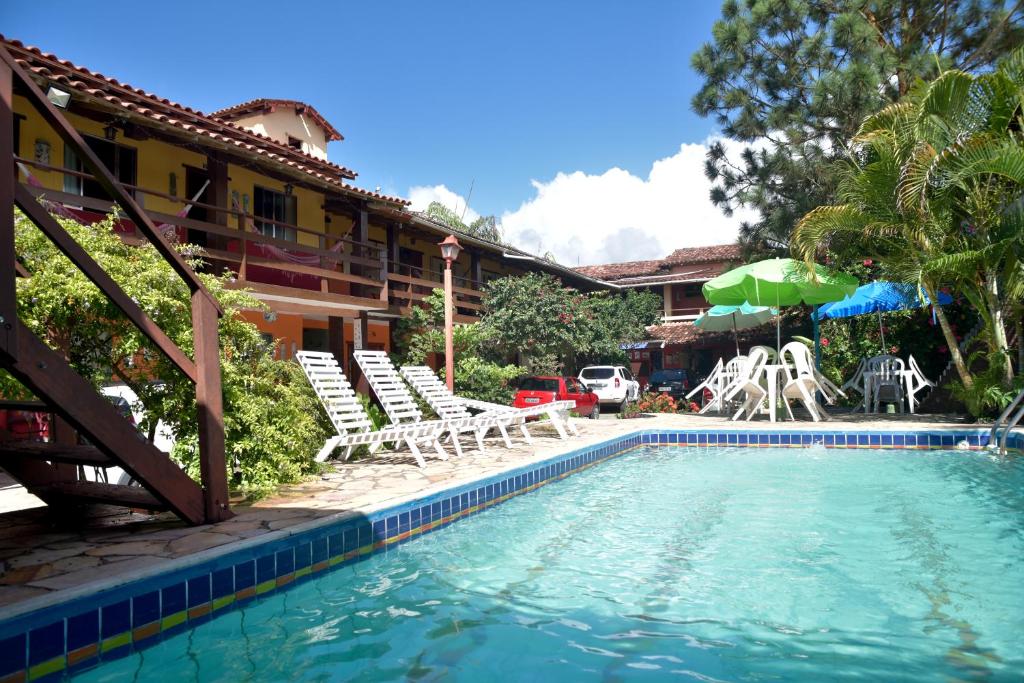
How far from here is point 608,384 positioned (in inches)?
733

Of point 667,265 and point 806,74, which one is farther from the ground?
point 806,74

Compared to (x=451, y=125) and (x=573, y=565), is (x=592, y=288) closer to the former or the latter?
(x=451, y=125)

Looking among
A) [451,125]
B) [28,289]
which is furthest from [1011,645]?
[451,125]

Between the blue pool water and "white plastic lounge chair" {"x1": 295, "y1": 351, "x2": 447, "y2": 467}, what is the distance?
1.36 m

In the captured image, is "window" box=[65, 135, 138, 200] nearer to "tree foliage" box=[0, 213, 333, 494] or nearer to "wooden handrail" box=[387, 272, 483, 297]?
"wooden handrail" box=[387, 272, 483, 297]

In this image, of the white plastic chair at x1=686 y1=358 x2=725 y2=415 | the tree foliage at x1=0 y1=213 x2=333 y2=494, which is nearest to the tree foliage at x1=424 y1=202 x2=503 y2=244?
the white plastic chair at x1=686 y1=358 x2=725 y2=415

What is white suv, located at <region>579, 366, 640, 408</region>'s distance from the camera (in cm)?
1852

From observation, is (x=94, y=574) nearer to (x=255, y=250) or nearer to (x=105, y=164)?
(x=105, y=164)

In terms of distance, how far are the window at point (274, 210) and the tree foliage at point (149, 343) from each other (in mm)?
7965

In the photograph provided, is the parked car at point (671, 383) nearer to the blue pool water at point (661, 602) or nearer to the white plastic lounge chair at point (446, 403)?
the white plastic lounge chair at point (446, 403)

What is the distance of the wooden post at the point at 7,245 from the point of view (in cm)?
304

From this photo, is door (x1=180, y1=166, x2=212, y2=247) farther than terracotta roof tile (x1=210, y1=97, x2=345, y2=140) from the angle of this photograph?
No

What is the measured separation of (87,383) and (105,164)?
322 inches

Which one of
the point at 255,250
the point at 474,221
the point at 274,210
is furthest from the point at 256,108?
the point at 474,221
